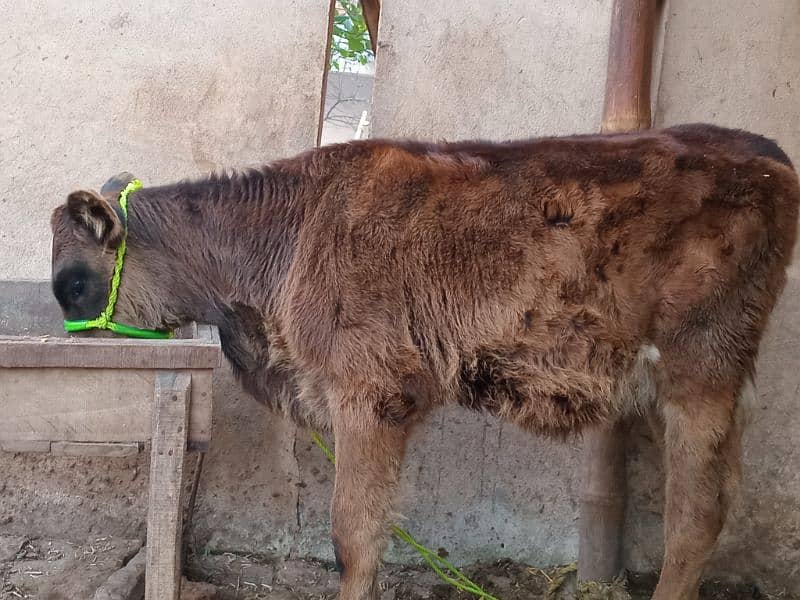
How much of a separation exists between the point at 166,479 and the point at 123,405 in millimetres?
291

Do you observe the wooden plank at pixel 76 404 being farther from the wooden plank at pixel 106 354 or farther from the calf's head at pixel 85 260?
the calf's head at pixel 85 260

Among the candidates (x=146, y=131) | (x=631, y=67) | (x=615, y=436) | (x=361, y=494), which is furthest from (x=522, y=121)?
(x=361, y=494)

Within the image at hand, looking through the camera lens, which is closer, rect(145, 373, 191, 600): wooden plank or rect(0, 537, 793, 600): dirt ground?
rect(145, 373, 191, 600): wooden plank

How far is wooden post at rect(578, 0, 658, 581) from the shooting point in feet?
13.5

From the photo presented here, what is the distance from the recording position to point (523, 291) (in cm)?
351

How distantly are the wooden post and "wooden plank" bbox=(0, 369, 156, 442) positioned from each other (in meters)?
2.32

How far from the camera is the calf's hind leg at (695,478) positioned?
354 centimetres

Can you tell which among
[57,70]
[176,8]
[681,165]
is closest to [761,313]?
[681,165]

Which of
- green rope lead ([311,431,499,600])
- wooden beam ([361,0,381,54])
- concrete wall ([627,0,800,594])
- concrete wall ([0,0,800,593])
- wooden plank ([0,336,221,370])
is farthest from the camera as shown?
wooden beam ([361,0,381,54])

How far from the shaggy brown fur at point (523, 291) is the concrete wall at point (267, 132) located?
0.86 m

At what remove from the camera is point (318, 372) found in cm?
353

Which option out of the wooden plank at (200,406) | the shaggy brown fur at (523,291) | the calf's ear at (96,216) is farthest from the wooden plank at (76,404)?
the calf's ear at (96,216)

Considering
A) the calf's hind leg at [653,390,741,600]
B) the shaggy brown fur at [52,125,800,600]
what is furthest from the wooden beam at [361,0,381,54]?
the calf's hind leg at [653,390,741,600]

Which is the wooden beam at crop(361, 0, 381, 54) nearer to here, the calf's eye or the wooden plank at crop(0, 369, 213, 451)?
the calf's eye
